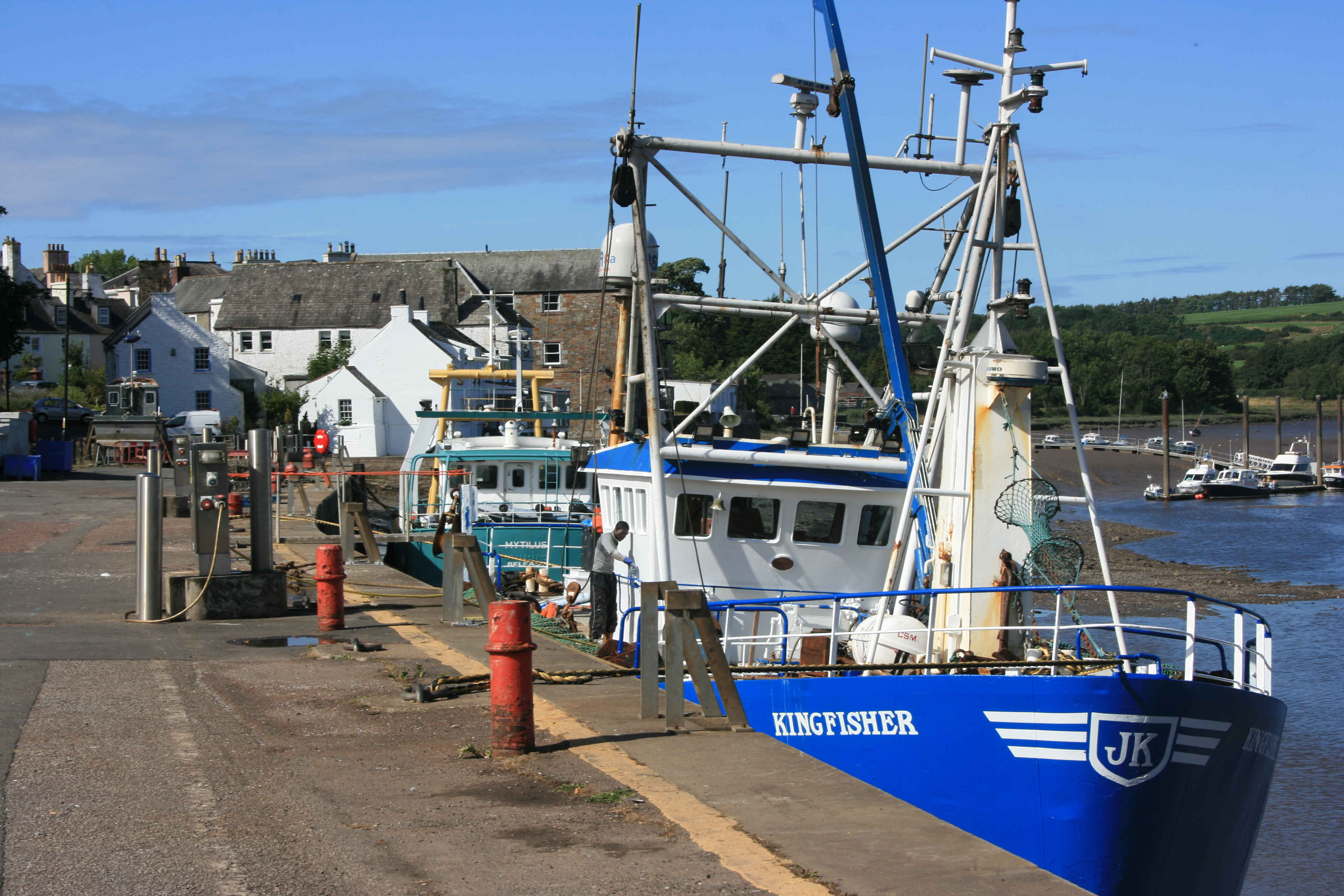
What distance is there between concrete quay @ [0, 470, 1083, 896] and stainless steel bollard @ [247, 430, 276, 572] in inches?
95.0

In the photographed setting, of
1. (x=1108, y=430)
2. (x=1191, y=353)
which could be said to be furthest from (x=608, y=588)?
(x=1191, y=353)

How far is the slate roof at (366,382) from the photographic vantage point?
180 ft

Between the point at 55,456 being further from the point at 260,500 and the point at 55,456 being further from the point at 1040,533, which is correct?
the point at 1040,533

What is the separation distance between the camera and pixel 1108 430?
115 meters

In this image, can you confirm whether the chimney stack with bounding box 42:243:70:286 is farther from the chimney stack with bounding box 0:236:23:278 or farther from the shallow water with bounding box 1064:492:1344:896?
the shallow water with bounding box 1064:492:1344:896

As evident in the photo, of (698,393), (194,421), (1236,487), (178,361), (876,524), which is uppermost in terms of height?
(178,361)

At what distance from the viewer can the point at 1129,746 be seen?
24.5ft

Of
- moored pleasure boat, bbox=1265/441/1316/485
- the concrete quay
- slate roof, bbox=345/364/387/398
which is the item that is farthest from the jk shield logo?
moored pleasure boat, bbox=1265/441/1316/485

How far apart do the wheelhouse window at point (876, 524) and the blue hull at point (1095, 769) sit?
5256mm

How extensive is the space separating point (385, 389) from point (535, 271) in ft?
47.3

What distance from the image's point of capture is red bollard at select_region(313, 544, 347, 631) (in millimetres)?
12047

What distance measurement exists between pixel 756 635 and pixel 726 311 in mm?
4436

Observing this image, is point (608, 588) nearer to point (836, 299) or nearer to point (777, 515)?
point (777, 515)

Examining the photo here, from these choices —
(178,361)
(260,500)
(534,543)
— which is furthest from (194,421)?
(260,500)
